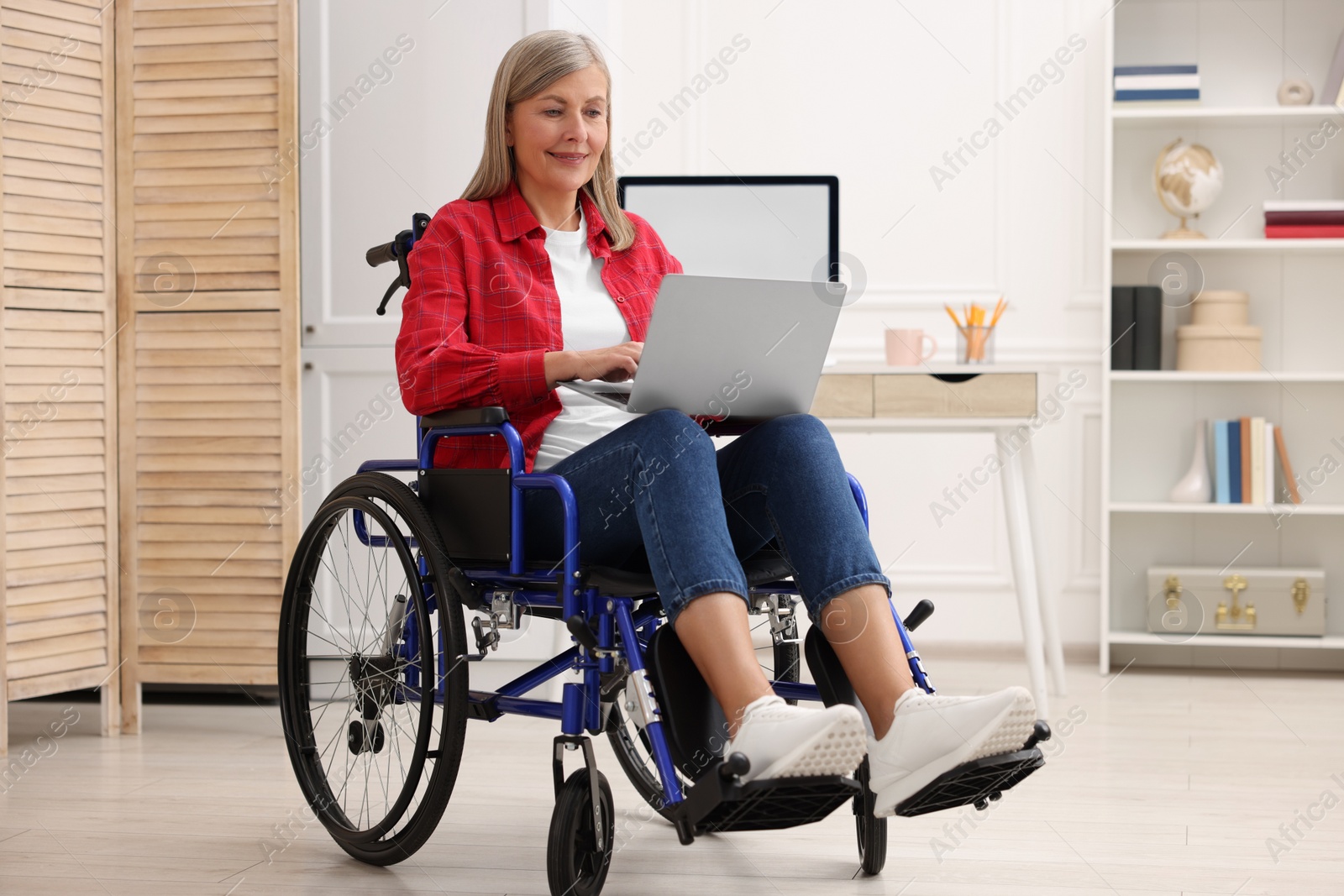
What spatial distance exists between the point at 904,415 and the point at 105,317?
65.1 inches

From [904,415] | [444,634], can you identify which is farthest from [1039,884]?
[904,415]

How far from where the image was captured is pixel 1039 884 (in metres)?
1.57

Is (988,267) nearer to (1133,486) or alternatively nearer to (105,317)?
(1133,486)

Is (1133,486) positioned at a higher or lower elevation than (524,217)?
lower

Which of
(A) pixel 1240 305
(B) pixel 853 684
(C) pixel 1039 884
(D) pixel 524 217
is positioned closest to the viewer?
(B) pixel 853 684

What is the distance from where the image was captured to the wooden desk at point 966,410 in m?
2.71

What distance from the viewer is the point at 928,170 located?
346cm

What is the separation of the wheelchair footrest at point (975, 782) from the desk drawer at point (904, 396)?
1.49 meters

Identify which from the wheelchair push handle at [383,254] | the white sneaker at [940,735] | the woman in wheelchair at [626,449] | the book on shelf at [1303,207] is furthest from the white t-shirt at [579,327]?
the book on shelf at [1303,207]

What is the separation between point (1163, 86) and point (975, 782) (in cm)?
252

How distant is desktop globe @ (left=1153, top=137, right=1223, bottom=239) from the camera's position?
10.7 feet

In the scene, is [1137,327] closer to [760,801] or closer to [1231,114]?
[1231,114]

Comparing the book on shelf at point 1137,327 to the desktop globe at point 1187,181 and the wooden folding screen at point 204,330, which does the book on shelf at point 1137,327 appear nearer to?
the desktop globe at point 1187,181

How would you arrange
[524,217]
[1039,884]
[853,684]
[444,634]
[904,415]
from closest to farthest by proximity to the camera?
[853,684], [444,634], [1039,884], [524,217], [904,415]
